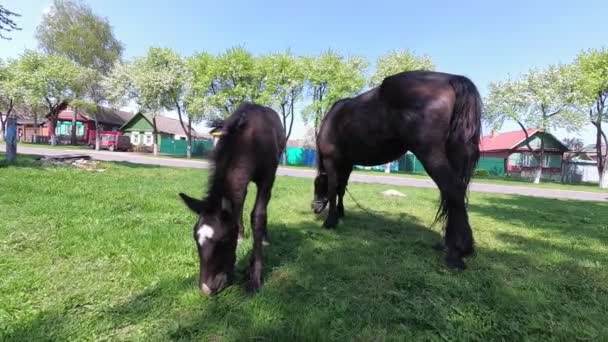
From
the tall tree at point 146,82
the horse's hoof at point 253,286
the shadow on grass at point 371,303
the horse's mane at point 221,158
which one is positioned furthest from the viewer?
the tall tree at point 146,82

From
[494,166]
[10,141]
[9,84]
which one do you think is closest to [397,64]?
[494,166]

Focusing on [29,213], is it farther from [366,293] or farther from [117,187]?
[366,293]

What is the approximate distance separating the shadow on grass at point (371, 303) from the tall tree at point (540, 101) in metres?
32.4

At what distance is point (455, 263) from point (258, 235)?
2220 mm

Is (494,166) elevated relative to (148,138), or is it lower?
lower

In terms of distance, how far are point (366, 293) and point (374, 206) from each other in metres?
5.44

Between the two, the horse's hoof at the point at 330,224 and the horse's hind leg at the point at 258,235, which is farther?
the horse's hoof at the point at 330,224

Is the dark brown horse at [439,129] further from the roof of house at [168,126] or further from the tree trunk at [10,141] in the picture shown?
the roof of house at [168,126]

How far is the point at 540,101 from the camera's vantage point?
32.6 m

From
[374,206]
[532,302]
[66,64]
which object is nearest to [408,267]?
[532,302]

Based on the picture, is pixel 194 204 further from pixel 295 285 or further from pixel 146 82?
pixel 146 82

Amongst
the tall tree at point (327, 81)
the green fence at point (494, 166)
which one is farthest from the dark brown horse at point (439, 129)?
the green fence at point (494, 166)

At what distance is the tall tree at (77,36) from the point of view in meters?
43.9

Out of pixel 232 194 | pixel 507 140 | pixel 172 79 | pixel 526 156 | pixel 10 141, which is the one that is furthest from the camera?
pixel 507 140
